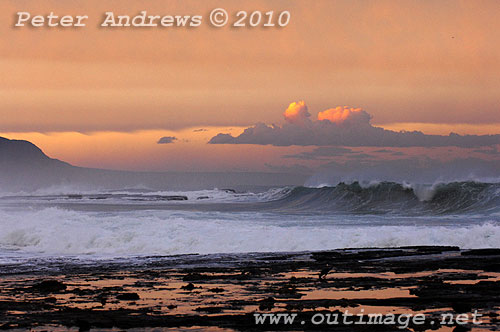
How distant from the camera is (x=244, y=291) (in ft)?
50.3

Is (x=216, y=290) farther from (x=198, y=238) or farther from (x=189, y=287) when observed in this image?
(x=198, y=238)

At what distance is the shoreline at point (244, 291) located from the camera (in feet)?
40.2

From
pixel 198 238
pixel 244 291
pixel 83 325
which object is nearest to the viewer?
pixel 83 325

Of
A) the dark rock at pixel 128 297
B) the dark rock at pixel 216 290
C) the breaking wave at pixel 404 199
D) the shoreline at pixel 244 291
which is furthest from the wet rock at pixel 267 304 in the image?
the breaking wave at pixel 404 199

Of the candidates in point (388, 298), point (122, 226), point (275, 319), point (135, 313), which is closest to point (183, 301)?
point (135, 313)

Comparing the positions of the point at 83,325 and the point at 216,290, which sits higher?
the point at 216,290

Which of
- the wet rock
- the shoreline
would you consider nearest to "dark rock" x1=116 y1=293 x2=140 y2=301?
the shoreline

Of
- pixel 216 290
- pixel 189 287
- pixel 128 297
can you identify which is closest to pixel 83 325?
pixel 128 297

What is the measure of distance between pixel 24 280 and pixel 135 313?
229 inches

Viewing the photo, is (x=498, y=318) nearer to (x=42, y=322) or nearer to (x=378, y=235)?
(x=42, y=322)

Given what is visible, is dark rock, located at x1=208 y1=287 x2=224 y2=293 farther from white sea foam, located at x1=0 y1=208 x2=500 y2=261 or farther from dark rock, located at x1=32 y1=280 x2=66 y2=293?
white sea foam, located at x1=0 y1=208 x2=500 y2=261

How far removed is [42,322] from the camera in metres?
12.1

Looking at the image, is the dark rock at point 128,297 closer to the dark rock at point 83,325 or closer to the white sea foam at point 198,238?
the dark rock at point 83,325

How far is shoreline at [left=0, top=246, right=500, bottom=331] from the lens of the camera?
12242 mm
